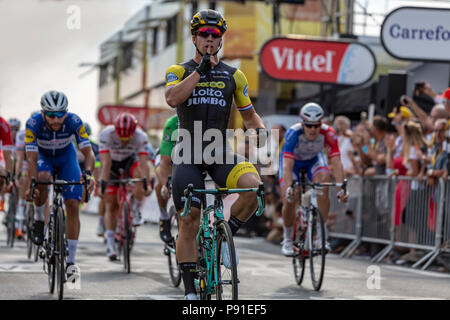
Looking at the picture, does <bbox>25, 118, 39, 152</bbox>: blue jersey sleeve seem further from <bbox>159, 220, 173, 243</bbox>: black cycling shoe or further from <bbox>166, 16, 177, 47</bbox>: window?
<bbox>166, 16, 177, 47</bbox>: window

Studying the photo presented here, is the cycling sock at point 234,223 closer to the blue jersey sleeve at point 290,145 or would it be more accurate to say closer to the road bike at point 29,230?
the blue jersey sleeve at point 290,145

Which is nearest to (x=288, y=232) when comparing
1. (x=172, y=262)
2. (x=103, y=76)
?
(x=172, y=262)

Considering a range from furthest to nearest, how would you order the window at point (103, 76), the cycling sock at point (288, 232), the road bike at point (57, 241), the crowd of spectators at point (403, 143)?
the window at point (103, 76)
the crowd of spectators at point (403, 143)
the cycling sock at point (288, 232)
the road bike at point (57, 241)

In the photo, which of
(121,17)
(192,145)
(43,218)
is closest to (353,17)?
(121,17)

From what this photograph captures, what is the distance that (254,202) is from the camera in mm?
6988

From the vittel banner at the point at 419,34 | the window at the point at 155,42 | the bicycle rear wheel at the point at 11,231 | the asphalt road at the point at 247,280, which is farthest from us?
the window at the point at 155,42

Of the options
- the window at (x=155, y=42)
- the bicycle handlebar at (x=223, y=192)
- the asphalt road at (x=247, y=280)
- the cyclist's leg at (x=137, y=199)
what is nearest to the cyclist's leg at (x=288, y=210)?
the asphalt road at (x=247, y=280)

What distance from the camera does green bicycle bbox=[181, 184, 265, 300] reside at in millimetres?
6293

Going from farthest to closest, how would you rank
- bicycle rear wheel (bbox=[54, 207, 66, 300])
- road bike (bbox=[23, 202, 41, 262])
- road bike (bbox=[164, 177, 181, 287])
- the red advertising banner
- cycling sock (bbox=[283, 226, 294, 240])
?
the red advertising banner < road bike (bbox=[23, 202, 41, 262]) < cycling sock (bbox=[283, 226, 294, 240]) < road bike (bbox=[164, 177, 181, 287]) < bicycle rear wheel (bbox=[54, 207, 66, 300])

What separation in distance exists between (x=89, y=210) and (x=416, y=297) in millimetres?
24462

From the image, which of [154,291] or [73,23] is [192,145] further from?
[73,23]

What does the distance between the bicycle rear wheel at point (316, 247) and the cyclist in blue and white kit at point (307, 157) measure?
0.51 metres

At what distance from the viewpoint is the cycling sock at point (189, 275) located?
6.82 meters

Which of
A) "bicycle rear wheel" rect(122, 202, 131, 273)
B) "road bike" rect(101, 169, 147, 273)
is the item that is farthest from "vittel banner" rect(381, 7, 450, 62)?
"bicycle rear wheel" rect(122, 202, 131, 273)
